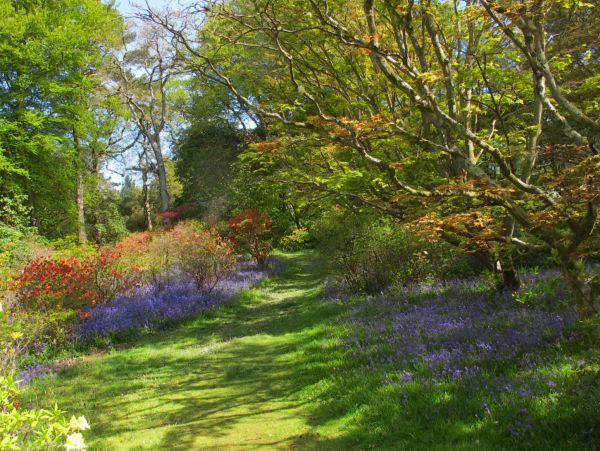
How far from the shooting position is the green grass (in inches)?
147

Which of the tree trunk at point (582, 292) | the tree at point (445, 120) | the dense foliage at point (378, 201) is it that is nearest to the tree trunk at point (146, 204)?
the dense foliage at point (378, 201)

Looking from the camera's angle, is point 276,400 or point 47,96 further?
point 47,96

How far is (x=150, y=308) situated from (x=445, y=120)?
30.9ft

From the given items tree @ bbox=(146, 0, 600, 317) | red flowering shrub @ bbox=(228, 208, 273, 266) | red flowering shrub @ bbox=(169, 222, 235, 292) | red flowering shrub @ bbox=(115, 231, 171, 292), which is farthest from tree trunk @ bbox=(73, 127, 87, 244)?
tree @ bbox=(146, 0, 600, 317)

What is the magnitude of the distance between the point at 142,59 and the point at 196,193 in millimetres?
10247

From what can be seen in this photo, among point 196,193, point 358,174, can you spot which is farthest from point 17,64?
point 358,174

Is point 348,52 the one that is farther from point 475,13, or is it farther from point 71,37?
point 71,37

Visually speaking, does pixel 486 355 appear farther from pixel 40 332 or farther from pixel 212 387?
pixel 40 332

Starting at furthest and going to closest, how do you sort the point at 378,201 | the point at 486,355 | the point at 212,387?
the point at 378,201 < the point at 212,387 < the point at 486,355

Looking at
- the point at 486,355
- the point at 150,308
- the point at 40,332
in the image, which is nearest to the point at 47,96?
the point at 150,308

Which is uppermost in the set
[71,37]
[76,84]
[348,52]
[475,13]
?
[71,37]

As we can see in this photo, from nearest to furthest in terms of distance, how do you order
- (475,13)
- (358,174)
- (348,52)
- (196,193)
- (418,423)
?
(418,423)
(475,13)
(358,174)
(348,52)
(196,193)

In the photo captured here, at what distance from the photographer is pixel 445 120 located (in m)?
4.65

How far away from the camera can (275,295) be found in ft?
48.7
